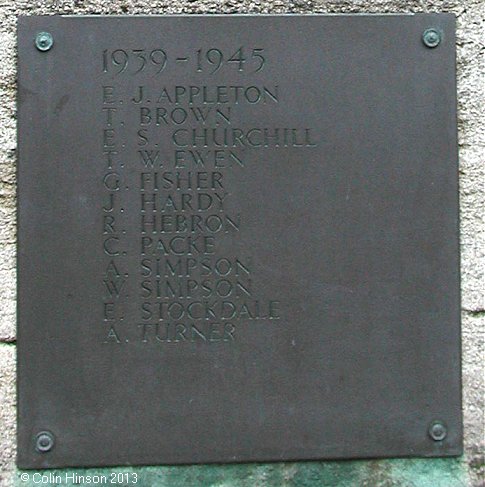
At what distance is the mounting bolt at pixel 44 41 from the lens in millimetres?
2697

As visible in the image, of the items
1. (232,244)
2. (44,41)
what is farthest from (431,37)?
(44,41)

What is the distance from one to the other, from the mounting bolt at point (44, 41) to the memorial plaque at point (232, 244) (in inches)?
0.6

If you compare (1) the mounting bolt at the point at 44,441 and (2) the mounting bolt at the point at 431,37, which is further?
(2) the mounting bolt at the point at 431,37

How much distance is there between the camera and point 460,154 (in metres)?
2.77

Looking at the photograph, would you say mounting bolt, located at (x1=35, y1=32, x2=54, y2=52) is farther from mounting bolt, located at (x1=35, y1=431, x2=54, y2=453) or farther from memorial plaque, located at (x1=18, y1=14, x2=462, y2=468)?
mounting bolt, located at (x1=35, y1=431, x2=54, y2=453)

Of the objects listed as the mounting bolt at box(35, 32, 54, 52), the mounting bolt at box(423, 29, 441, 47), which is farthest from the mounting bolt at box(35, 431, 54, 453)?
the mounting bolt at box(423, 29, 441, 47)

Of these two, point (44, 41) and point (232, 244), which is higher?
point (44, 41)

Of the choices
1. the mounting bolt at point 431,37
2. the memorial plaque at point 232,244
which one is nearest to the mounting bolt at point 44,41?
the memorial plaque at point 232,244

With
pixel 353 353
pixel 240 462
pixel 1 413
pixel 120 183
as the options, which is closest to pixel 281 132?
pixel 120 183

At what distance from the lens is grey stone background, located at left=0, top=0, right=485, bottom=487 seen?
2.68 m

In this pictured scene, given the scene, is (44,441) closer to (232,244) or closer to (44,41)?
(232,244)

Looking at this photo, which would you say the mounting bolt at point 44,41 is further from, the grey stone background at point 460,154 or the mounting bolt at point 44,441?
the mounting bolt at point 44,441

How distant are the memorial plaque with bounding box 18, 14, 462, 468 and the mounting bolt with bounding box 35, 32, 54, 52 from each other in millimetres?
15

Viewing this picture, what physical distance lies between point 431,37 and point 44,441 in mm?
1684
